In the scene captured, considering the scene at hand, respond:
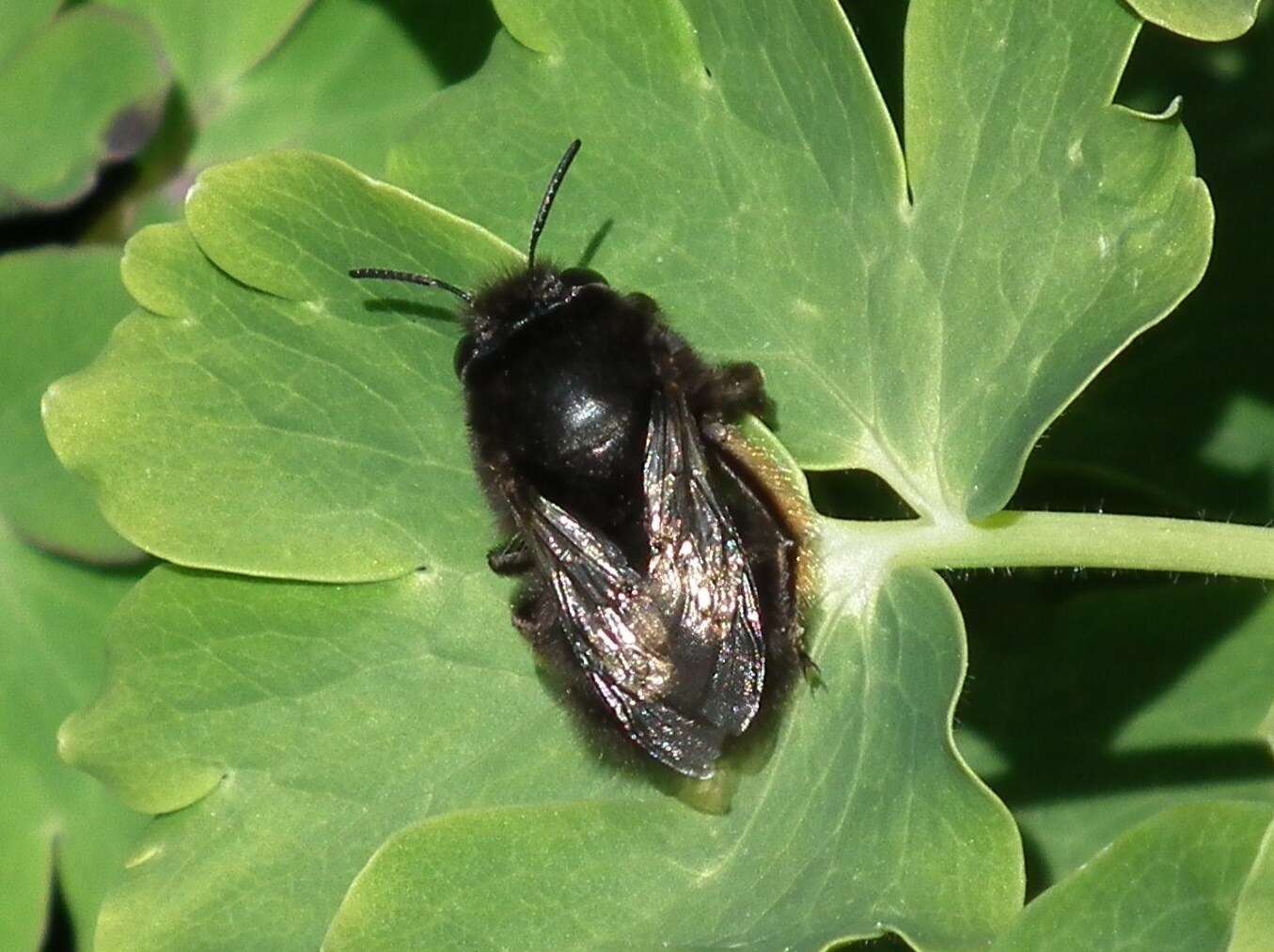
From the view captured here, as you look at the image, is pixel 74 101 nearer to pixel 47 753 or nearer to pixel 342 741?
pixel 47 753

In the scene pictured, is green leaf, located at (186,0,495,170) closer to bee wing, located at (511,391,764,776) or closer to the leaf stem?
bee wing, located at (511,391,764,776)

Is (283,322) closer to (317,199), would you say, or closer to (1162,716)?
(317,199)

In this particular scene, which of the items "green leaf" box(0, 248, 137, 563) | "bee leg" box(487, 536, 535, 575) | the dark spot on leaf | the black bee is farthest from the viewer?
the dark spot on leaf

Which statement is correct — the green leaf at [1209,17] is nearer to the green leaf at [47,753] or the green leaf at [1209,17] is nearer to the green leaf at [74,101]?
the green leaf at [74,101]

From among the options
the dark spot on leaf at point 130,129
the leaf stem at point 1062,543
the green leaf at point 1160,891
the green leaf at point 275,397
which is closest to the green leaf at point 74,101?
the dark spot on leaf at point 130,129

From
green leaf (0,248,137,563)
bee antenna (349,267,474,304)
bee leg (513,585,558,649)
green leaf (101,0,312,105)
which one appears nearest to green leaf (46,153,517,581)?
bee antenna (349,267,474,304)

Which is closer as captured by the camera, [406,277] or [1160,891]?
[1160,891]

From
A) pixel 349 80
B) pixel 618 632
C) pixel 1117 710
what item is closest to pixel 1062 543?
pixel 618 632
